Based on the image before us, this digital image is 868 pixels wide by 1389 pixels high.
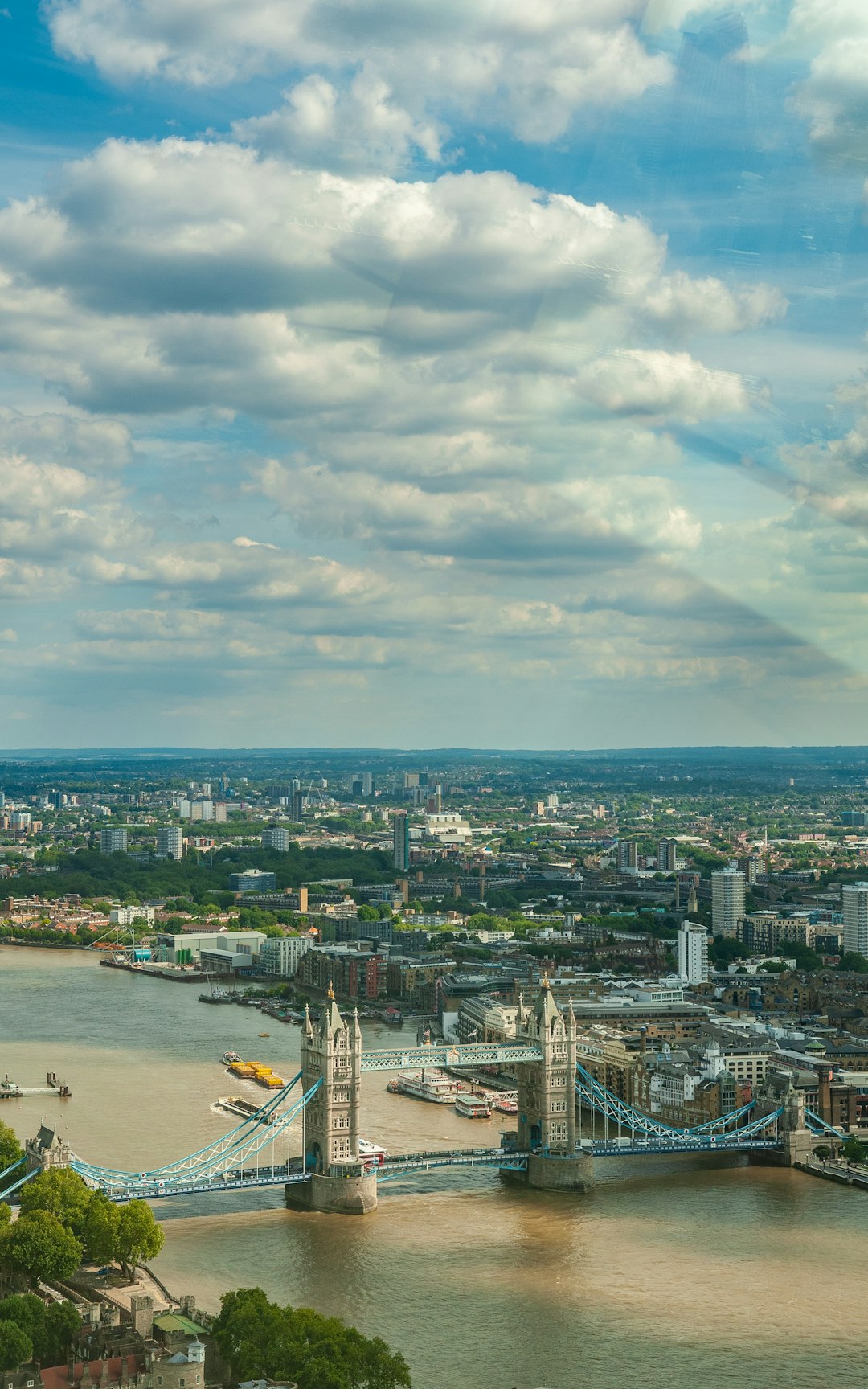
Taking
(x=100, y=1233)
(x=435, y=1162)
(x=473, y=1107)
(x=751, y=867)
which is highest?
(x=751, y=867)

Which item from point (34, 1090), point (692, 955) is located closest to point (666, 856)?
point (692, 955)

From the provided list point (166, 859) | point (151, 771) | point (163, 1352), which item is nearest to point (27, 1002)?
point (163, 1352)

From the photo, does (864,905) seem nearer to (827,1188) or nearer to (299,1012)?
(299,1012)

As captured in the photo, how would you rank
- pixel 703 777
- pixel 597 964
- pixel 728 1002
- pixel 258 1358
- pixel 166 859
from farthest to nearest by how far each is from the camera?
1. pixel 703 777
2. pixel 166 859
3. pixel 597 964
4. pixel 728 1002
5. pixel 258 1358

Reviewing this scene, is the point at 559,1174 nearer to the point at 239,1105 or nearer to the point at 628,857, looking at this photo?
the point at 239,1105

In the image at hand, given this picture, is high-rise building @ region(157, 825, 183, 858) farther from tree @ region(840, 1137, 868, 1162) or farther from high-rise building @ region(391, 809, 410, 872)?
tree @ region(840, 1137, 868, 1162)

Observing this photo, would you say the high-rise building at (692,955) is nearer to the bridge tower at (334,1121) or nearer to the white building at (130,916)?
the white building at (130,916)
